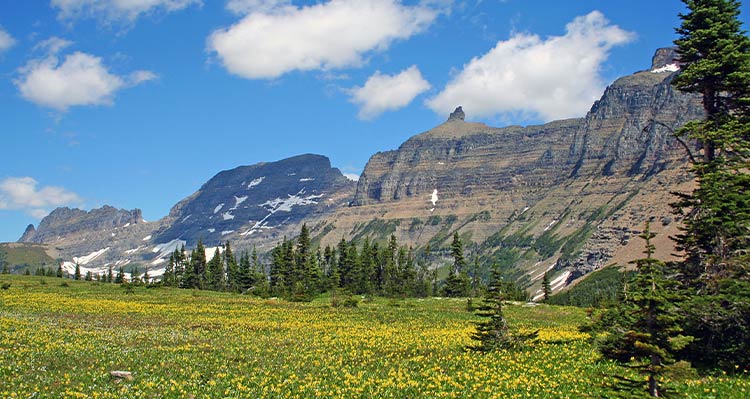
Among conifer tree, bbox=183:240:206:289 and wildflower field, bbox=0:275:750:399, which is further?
conifer tree, bbox=183:240:206:289

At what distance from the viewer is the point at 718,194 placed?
968 inches

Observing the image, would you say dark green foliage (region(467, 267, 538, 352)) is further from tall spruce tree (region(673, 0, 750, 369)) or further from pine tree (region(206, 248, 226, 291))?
pine tree (region(206, 248, 226, 291))

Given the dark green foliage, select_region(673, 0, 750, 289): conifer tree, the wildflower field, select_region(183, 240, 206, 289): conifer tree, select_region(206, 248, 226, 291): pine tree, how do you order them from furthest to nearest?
select_region(206, 248, 226, 291): pine tree → select_region(183, 240, 206, 289): conifer tree → the dark green foliage → select_region(673, 0, 750, 289): conifer tree → the wildflower field

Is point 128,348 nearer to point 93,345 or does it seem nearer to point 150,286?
point 93,345

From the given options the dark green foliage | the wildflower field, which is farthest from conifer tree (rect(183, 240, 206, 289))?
the dark green foliage

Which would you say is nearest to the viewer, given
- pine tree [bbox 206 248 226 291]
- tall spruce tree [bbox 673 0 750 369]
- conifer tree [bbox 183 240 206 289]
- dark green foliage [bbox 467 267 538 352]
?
tall spruce tree [bbox 673 0 750 369]

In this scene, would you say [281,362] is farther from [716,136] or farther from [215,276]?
[215,276]

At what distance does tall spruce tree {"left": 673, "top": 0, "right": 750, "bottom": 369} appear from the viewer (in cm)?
2294

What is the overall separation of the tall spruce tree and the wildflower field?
7.93 feet

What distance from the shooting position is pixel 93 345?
3112 centimetres

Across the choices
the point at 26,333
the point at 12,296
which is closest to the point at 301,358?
the point at 26,333

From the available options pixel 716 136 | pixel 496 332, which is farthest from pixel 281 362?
pixel 716 136

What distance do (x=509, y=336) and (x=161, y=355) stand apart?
17.9 meters

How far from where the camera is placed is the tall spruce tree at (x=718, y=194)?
22.9m
